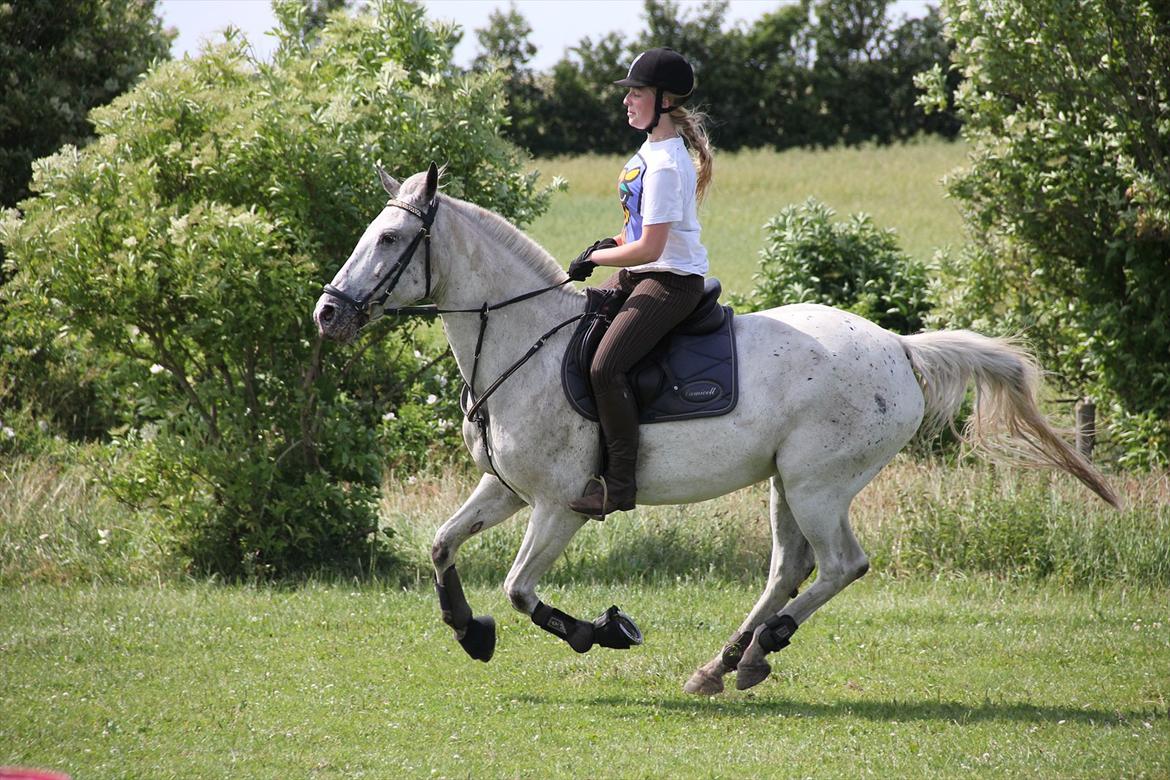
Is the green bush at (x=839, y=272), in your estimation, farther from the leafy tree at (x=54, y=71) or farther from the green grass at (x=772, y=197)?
the leafy tree at (x=54, y=71)

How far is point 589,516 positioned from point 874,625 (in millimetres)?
2953

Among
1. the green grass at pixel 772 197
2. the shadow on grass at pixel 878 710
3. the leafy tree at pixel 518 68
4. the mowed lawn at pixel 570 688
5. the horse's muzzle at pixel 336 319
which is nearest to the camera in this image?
the mowed lawn at pixel 570 688

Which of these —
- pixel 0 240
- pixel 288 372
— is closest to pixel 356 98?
pixel 288 372

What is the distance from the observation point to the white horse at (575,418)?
20.6ft

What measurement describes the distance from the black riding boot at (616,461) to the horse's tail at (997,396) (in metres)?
1.78

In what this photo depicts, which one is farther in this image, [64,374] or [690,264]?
[64,374]

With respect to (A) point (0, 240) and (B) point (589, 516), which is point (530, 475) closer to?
(B) point (589, 516)

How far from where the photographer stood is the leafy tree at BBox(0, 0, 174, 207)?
13703 millimetres

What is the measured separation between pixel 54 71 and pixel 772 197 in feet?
62.9

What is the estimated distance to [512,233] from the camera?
6590mm

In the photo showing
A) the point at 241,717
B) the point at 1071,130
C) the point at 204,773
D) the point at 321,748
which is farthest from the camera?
the point at 1071,130

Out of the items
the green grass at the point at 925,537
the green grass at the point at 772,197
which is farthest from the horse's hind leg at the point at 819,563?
the green grass at the point at 772,197

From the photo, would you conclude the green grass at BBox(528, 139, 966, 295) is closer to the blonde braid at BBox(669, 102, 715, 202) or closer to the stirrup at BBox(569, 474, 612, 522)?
the blonde braid at BBox(669, 102, 715, 202)

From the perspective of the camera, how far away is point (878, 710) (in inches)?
257
